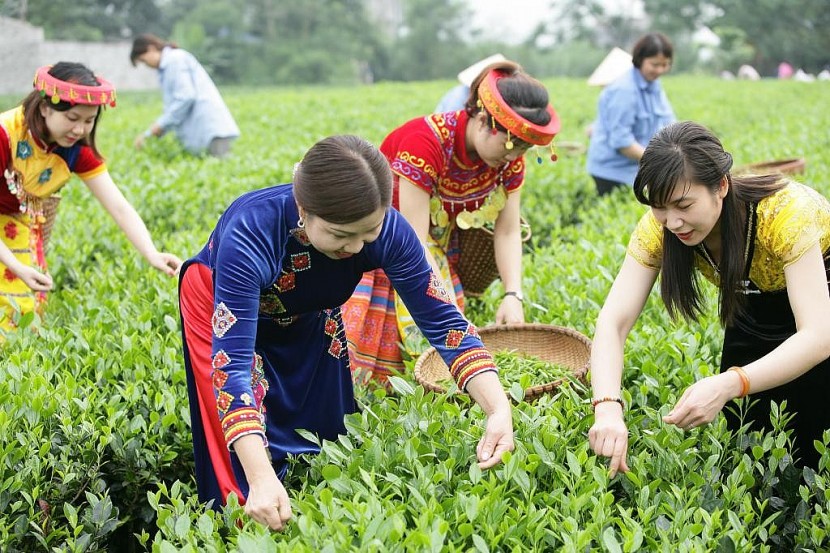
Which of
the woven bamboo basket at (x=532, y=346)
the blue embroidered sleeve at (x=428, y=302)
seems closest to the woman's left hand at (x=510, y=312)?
the woven bamboo basket at (x=532, y=346)

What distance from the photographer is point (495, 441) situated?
7.92ft

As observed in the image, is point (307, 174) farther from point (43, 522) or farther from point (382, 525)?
point (43, 522)

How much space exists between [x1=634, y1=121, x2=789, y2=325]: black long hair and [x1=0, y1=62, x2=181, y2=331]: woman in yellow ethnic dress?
218cm

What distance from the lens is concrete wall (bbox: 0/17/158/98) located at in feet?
85.7

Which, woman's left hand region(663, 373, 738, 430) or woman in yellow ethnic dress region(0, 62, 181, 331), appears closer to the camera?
woman's left hand region(663, 373, 738, 430)

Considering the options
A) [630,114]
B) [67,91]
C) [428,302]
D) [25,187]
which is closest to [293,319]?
[428,302]

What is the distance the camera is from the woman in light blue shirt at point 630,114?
21.1 feet

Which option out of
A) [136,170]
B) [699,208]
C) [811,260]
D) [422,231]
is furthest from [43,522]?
[136,170]

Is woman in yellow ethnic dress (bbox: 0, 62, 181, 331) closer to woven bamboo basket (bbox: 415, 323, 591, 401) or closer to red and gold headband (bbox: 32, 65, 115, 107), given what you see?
red and gold headband (bbox: 32, 65, 115, 107)

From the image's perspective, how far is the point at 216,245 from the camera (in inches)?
106

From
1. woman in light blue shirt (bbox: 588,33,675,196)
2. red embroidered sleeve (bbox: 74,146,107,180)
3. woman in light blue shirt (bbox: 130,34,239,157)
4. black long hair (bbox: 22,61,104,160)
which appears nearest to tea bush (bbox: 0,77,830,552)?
red embroidered sleeve (bbox: 74,146,107,180)

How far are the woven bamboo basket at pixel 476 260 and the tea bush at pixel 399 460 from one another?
0.82 ft

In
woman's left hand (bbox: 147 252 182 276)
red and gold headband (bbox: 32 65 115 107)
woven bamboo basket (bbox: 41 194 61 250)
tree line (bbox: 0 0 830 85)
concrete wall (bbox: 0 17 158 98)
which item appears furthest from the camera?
tree line (bbox: 0 0 830 85)

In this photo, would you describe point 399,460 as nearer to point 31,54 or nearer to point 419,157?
point 419,157
